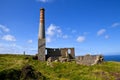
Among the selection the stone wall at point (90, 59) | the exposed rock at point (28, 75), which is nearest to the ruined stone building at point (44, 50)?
the stone wall at point (90, 59)

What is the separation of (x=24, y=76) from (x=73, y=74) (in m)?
10.0

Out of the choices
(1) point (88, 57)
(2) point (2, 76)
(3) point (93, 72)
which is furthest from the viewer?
(1) point (88, 57)

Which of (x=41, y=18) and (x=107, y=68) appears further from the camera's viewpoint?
(x=41, y=18)

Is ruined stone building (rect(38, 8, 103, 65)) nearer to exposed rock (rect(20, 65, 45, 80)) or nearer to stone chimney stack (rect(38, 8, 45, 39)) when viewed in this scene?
stone chimney stack (rect(38, 8, 45, 39))

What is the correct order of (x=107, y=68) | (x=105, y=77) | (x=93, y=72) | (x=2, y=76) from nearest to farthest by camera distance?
(x=2, y=76) → (x=105, y=77) → (x=93, y=72) → (x=107, y=68)

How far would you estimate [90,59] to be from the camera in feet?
140

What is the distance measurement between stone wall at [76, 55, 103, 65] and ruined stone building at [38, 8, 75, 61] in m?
6.99

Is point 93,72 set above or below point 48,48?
below

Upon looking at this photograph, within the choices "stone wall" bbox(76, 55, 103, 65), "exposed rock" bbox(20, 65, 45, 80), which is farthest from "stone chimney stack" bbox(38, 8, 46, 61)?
"exposed rock" bbox(20, 65, 45, 80)

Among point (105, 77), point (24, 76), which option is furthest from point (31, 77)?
point (105, 77)

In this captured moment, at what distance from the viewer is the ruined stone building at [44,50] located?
49047 mm

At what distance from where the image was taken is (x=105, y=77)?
30.5 metres

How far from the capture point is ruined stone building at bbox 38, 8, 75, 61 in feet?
161

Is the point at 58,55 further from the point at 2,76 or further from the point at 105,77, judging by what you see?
the point at 2,76
